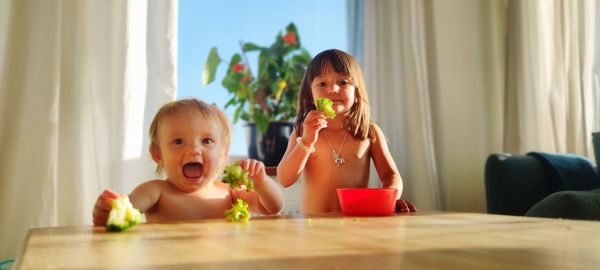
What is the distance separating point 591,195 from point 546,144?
113cm

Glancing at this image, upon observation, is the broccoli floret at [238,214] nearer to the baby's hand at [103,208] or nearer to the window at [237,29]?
the baby's hand at [103,208]

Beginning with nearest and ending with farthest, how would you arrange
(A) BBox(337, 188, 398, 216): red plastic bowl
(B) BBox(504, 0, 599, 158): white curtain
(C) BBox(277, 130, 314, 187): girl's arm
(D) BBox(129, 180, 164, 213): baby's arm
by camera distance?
(A) BBox(337, 188, 398, 216): red plastic bowl
(D) BBox(129, 180, 164, 213): baby's arm
(C) BBox(277, 130, 314, 187): girl's arm
(B) BBox(504, 0, 599, 158): white curtain

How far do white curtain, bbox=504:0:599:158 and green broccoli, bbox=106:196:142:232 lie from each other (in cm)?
234

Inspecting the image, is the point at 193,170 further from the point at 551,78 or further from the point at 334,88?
the point at 551,78

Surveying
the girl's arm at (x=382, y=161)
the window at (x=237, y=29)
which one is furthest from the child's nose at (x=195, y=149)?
the window at (x=237, y=29)

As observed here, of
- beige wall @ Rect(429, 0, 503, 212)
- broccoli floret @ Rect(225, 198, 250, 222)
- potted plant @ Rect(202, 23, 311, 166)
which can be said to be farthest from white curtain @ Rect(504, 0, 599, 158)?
broccoli floret @ Rect(225, 198, 250, 222)

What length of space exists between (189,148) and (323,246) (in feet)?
2.33

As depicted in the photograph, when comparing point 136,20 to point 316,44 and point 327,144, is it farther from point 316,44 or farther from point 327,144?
point 316,44

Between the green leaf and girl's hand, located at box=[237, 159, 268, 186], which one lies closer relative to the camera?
girl's hand, located at box=[237, 159, 268, 186]

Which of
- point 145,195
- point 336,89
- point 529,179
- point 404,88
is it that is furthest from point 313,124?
point 404,88

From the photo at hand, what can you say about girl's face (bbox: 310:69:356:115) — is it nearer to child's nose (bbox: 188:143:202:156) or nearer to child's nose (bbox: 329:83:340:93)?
child's nose (bbox: 329:83:340:93)

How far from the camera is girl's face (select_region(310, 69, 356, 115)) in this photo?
59.0 inches

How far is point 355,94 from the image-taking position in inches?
62.6

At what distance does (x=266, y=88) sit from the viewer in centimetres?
250
